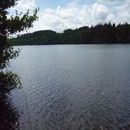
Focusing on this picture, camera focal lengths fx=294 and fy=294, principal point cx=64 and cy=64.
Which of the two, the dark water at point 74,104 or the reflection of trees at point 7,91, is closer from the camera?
the reflection of trees at point 7,91

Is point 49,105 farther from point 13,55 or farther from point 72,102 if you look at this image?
point 13,55

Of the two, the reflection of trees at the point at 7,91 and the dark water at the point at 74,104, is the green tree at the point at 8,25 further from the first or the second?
the dark water at the point at 74,104

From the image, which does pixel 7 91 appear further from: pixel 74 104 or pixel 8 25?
pixel 74 104

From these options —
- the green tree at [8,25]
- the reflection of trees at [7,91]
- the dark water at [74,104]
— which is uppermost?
the green tree at [8,25]

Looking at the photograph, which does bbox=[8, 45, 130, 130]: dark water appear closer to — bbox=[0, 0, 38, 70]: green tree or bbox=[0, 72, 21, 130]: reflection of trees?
bbox=[0, 72, 21, 130]: reflection of trees

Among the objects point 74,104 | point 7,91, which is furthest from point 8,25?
point 74,104

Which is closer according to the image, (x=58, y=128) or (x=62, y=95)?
(x=58, y=128)

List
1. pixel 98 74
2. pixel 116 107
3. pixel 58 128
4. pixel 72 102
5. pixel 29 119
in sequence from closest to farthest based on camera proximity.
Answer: pixel 58 128 → pixel 29 119 → pixel 116 107 → pixel 72 102 → pixel 98 74

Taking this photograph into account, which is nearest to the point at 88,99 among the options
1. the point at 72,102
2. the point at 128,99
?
the point at 72,102

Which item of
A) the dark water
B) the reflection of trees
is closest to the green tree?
the reflection of trees

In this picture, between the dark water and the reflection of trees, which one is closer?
the reflection of trees

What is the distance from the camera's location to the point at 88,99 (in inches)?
1416

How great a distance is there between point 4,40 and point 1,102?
23.4ft

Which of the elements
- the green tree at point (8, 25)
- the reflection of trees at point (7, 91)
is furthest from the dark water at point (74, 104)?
the green tree at point (8, 25)
